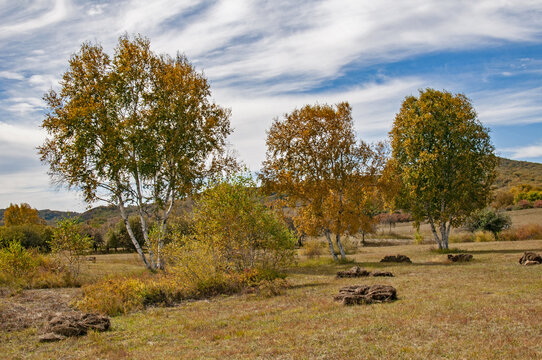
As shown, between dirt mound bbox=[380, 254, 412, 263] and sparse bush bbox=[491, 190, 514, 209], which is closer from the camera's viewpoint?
dirt mound bbox=[380, 254, 412, 263]

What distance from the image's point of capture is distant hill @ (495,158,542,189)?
107875 mm

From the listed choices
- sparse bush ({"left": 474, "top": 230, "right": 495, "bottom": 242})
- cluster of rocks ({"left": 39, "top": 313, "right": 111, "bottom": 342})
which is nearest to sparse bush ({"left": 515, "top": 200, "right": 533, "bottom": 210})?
sparse bush ({"left": 474, "top": 230, "right": 495, "bottom": 242})

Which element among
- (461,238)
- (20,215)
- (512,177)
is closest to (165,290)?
(461,238)

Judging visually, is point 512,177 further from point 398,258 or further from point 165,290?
point 165,290

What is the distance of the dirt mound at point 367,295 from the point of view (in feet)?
39.9

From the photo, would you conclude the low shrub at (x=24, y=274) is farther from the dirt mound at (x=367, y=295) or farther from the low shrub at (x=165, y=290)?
the dirt mound at (x=367, y=295)

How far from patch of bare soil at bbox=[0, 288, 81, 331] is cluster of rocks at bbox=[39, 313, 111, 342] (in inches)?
40.9

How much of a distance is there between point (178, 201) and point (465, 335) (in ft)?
78.5

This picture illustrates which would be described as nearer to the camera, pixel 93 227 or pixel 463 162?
pixel 463 162

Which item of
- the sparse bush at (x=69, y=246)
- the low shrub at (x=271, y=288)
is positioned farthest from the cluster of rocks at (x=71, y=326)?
the sparse bush at (x=69, y=246)

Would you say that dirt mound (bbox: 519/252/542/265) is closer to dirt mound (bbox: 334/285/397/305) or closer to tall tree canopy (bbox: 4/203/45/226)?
dirt mound (bbox: 334/285/397/305)

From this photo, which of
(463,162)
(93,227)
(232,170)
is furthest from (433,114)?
(93,227)

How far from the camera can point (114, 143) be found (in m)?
24.7

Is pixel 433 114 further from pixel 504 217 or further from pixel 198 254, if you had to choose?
pixel 198 254
